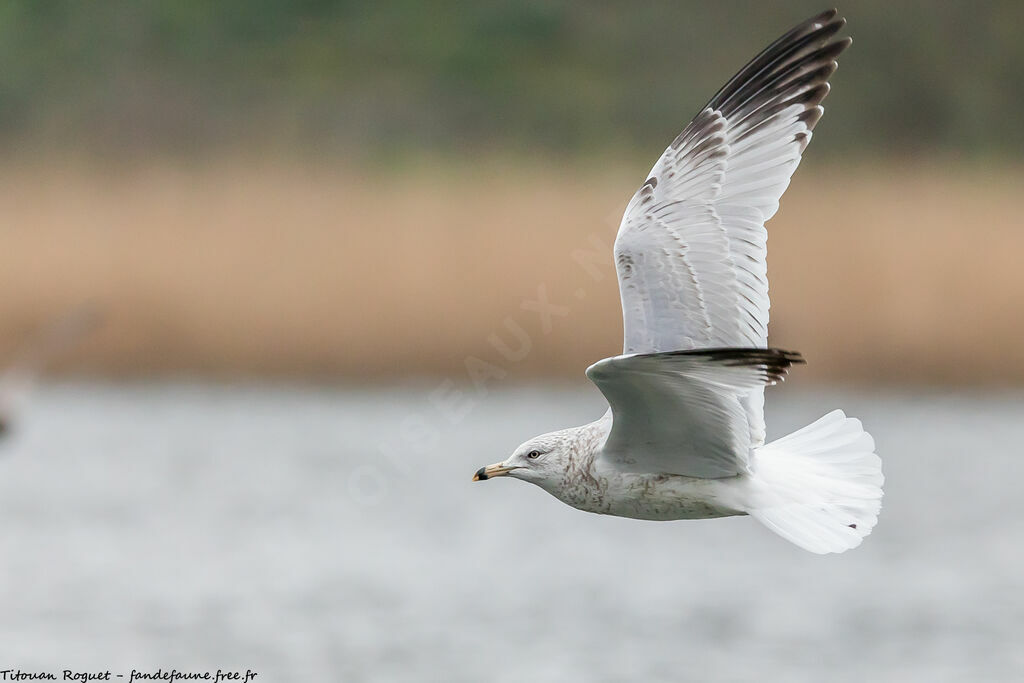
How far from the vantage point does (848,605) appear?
38.4ft

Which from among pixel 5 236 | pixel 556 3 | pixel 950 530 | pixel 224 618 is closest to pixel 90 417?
pixel 5 236

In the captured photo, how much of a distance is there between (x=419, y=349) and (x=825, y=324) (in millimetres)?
3540

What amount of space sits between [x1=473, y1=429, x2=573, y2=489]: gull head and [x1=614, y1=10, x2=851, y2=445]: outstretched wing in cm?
43

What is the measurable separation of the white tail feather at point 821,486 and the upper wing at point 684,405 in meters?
0.17

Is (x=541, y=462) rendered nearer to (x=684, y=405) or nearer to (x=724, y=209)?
(x=684, y=405)

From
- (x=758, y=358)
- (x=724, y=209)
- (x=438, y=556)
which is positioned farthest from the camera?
(x=438, y=556)

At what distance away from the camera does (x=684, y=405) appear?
5.60 m

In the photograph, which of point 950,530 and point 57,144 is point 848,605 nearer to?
point 950,530

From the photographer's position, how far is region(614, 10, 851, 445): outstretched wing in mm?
5977

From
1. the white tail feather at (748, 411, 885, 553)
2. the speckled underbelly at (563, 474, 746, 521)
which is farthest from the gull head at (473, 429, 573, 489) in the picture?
the white tail feather at (748, 411, 885, 553)

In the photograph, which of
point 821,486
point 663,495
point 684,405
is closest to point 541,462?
point 663,495

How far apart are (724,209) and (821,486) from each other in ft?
3.48

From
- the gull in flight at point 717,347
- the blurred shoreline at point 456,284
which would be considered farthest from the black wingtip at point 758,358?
the blurred shoreline at point 456,284

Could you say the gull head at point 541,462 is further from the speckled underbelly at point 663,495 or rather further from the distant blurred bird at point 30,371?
the distant blurred bird at point 30,371
